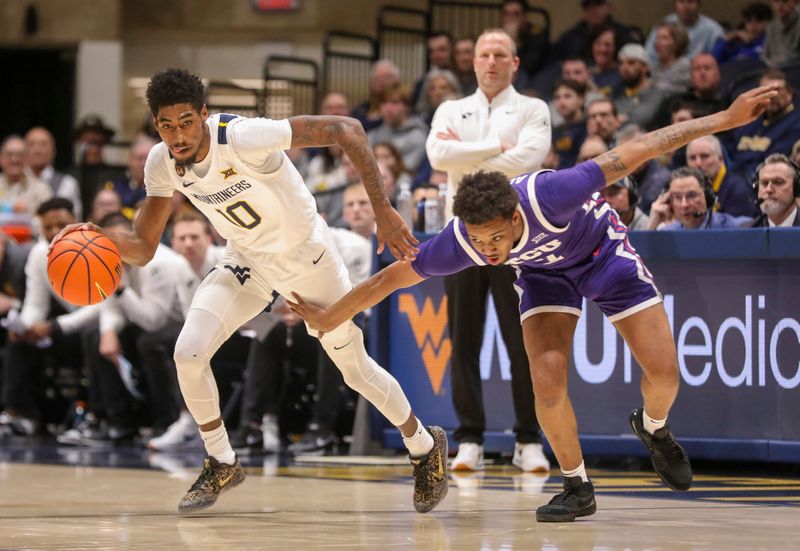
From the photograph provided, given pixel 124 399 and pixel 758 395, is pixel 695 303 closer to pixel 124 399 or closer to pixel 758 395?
pixel 758 395

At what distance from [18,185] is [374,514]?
28.3ft

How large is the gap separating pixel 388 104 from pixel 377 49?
11.1ft

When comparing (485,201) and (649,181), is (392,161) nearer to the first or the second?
(649,181)

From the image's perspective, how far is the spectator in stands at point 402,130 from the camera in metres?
13.2

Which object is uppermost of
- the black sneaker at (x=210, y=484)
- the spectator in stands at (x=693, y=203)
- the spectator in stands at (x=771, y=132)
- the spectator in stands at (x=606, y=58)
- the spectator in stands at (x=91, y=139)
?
the spectator in stands at (x=606, y=58)

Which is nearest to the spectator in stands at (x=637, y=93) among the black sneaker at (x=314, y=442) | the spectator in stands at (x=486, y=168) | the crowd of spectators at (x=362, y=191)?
the crowd of spectators at (x=362, y=191)

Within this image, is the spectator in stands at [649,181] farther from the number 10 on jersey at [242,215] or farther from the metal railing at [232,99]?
the metal railing at [232,99]

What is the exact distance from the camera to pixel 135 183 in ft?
45.6

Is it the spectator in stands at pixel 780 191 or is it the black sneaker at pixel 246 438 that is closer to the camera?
the spectator in stands at pixel 780 191

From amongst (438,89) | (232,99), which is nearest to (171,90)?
(438,89)

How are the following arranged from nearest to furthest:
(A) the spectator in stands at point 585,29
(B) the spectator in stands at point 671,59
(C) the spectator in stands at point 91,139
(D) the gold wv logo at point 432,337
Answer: (D) the gold wv logo at point 432,337 → (B) the spectator in stands at point 671,59 → (A) the spectator in stands at point 585,29 → (C) the spectator in stands at point 91,139

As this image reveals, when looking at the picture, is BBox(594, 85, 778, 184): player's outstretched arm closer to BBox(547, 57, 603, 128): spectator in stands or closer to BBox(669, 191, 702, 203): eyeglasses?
BBox(669, 191, 702, 203): eyeglasses

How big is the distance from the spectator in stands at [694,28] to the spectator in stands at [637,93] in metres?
1.16

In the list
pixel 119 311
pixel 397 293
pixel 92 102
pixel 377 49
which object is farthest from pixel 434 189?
pixel 92 102
